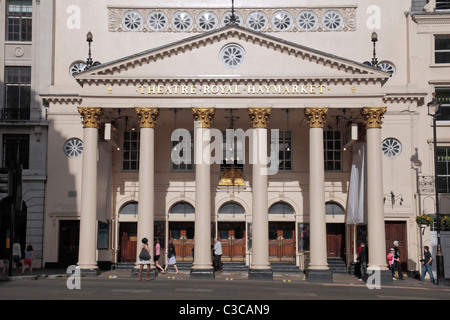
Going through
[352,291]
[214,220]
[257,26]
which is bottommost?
[352,291]

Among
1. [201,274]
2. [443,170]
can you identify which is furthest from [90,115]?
[443,170]

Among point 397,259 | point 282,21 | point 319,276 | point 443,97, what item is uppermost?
point 282,21

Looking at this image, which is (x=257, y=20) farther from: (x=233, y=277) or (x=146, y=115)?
(x=233, y=277)

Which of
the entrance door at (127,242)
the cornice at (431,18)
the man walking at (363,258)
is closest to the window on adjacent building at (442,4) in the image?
the cornice at (431,18)

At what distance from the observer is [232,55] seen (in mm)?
32469

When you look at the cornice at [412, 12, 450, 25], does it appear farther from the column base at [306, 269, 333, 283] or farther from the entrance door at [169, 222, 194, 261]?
the entrance door at [169, 222, 194, 261]

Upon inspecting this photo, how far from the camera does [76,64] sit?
38469 mm

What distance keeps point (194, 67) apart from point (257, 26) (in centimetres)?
794

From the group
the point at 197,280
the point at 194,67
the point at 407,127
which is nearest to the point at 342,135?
the point at 407,127

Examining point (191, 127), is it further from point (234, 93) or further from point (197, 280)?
point (197, 280)

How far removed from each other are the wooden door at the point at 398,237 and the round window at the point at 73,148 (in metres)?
17.0

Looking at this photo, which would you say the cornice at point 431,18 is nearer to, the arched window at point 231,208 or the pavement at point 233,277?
the pavement at point 233,277

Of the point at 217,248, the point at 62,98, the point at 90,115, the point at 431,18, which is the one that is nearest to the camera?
the point at 90,115

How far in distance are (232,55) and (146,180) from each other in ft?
23.5
